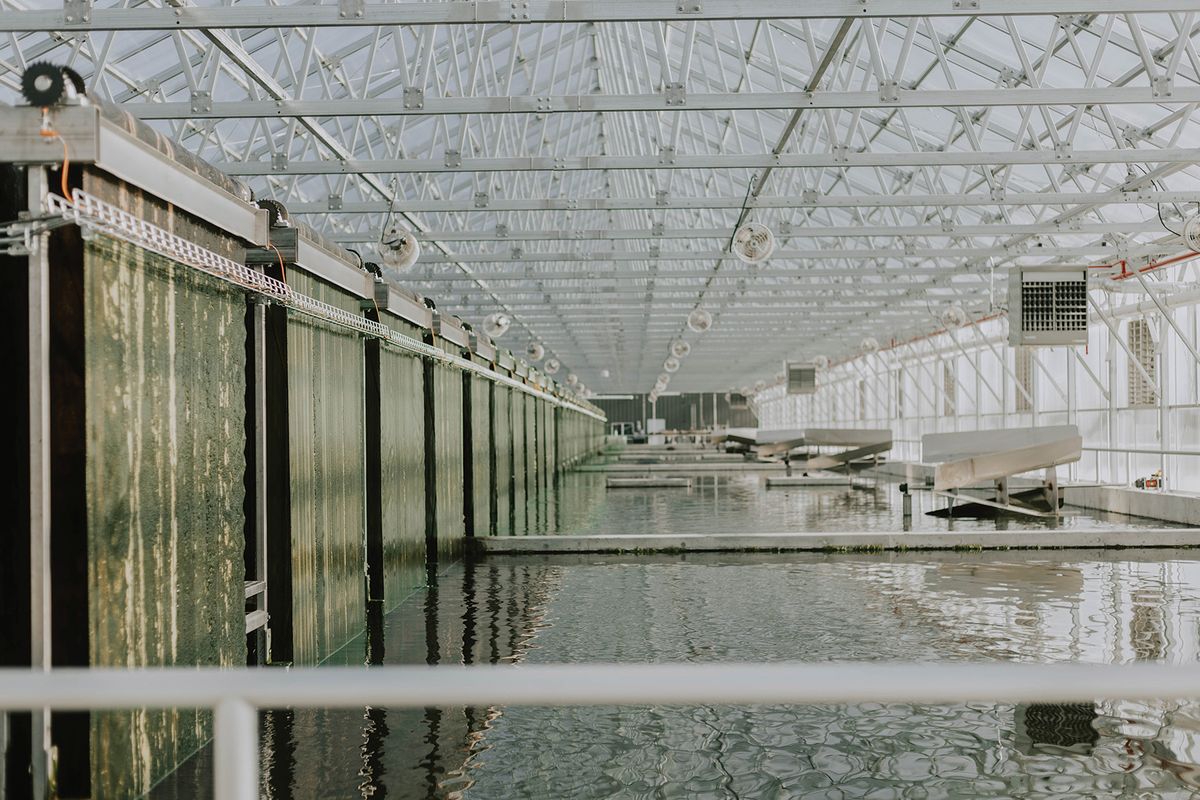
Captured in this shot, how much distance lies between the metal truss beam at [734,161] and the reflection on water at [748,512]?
534 centimetres

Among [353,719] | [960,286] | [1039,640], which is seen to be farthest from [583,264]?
[353,719]

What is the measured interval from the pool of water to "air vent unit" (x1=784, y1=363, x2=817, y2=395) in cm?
2908

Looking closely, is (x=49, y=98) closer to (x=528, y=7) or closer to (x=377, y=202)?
(x=528, y=7)

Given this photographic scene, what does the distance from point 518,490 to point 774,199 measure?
739cm

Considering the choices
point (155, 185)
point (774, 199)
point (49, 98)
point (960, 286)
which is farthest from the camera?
point (960, 286)

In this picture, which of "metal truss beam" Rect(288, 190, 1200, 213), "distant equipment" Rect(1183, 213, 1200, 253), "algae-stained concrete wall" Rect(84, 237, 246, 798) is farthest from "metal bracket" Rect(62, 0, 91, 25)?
"distant equipment" Rect(1183, 213, 1200, 253)

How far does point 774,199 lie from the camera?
18656 mm

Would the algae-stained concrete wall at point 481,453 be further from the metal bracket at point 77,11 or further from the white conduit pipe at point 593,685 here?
the white conduit pipe at point 593,685

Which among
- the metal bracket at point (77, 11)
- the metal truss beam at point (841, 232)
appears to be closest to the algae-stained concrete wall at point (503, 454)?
the metal truss beam at point (841, 232)

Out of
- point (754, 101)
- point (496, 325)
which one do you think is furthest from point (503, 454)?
point (754, 101)

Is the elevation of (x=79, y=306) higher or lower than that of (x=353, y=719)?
higher

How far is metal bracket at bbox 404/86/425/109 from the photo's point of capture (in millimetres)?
12195

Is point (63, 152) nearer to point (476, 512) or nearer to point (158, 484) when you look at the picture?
point (158, 484)

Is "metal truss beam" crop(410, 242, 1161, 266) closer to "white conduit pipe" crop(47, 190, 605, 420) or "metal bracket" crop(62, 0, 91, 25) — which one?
"metal bracket" crop(62, 0, 91, 25)
